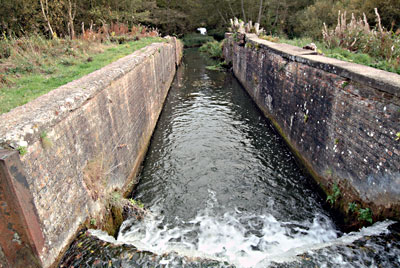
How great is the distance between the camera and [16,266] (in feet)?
9.70

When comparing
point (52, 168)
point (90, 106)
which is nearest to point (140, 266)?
point (52, 168)

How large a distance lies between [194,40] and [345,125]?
128 feet

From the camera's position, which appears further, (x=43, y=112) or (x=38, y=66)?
(x=38, y=66)

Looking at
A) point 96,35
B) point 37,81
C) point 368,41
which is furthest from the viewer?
point 96,35

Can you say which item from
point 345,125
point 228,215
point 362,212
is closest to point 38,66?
point 228,215

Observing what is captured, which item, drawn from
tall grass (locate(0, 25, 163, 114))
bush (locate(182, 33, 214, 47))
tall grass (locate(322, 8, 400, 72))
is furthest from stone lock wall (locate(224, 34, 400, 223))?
bush (locate(182, 33, 214, 47))

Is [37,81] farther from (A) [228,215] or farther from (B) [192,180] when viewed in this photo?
(A) [228,215]

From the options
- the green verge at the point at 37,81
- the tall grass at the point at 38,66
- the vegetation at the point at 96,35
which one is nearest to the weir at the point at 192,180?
the green verge at the point at 37,81

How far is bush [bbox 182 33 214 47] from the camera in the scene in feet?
134

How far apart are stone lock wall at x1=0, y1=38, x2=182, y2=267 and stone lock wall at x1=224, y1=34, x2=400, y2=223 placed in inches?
174

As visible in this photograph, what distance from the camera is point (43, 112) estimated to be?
11.4 feet

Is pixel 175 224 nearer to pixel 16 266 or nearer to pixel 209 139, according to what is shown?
pixel 16 266

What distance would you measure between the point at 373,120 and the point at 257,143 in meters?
4.46

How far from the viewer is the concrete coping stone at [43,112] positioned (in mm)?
2891
